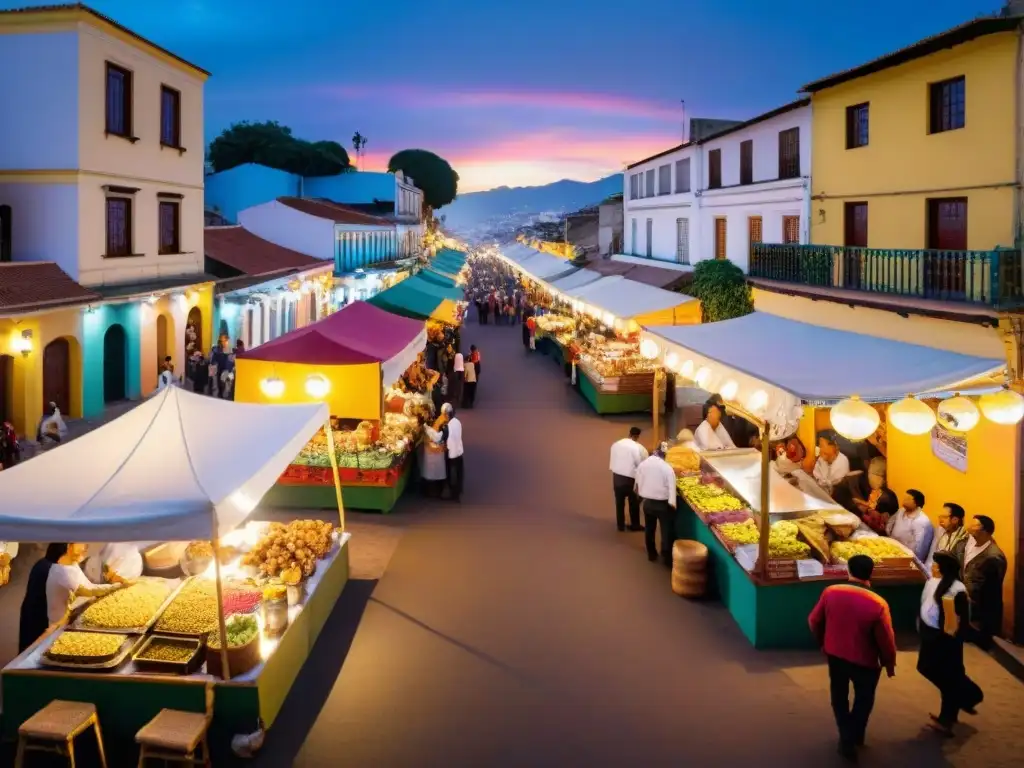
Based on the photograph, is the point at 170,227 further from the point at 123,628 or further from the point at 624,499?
the point at 123,628

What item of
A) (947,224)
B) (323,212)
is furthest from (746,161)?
(323,212)

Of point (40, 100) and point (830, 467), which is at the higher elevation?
point (40, 100)

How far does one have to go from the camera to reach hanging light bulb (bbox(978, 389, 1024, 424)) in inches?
309

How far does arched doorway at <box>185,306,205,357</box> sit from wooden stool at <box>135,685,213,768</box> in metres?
17.8

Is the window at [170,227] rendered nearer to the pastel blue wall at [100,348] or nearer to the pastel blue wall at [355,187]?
the pastel blue wall at [100,348]

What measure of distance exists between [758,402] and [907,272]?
5.90 meters

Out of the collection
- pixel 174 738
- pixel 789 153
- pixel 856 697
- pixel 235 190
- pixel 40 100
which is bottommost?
pixel 174 738

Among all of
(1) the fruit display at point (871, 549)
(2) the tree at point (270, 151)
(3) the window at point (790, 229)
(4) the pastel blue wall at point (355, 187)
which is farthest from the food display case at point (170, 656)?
(2) the tree at point (270, 151)

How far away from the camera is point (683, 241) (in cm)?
3105

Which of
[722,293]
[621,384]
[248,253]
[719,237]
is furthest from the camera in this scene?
[248,253]

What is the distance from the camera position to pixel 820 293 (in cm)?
1345

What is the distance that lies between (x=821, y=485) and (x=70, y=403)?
1503 centimetres

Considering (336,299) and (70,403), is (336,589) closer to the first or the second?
(70,403)

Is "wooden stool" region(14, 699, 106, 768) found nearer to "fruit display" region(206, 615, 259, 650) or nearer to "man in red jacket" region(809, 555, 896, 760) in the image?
"fruit display" region(206, 615, 259, 650)
